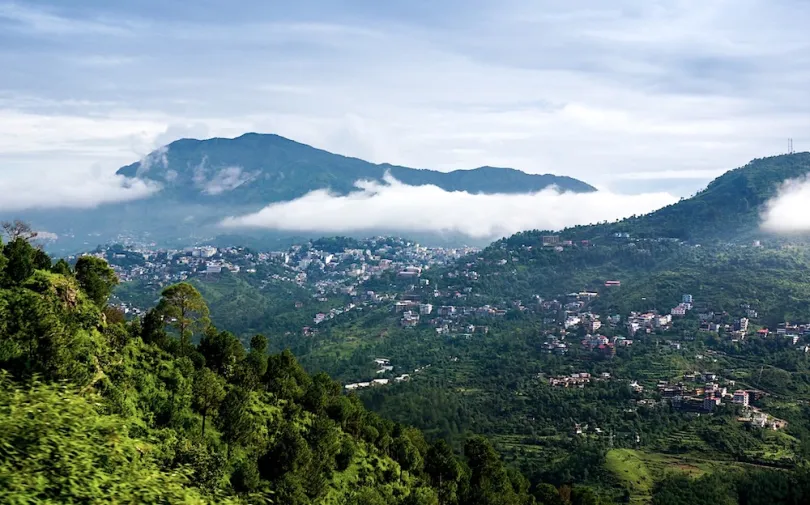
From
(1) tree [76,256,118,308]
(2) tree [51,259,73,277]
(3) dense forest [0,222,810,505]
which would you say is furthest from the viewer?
(2) tree [51,259,73,277]

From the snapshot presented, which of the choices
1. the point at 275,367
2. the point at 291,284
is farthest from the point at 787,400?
the point at 291,284

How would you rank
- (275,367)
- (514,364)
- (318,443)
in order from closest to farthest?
(318,443)
(275,367)
(514,364)

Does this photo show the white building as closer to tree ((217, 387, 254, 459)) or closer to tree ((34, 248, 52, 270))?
tree ((217, 387, 254, 459))

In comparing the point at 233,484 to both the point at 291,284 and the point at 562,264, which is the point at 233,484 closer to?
the point at 562,264

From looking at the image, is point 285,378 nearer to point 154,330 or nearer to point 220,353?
point 220,353

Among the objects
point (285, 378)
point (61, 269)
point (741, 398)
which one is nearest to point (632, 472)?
point (741, 398)

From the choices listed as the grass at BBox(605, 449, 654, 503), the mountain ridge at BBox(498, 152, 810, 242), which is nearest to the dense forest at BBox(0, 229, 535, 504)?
the grass at BBox(605, 449, 654, 503)
